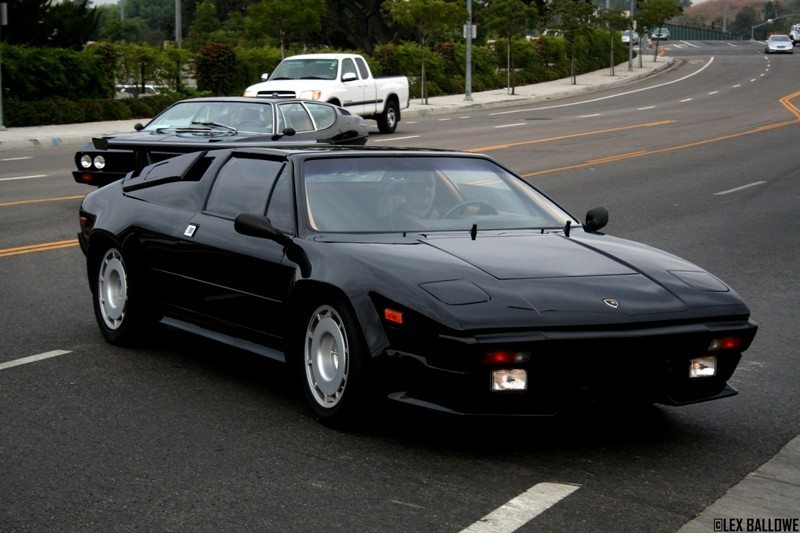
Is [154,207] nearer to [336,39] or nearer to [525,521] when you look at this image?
[525,521]

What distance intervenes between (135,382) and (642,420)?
9.19 ft

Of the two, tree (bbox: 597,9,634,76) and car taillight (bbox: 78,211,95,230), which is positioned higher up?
tree (bbox: 597,9,634,76)

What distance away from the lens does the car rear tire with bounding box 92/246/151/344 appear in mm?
7957

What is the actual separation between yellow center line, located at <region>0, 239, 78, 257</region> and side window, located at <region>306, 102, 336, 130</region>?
490 cm

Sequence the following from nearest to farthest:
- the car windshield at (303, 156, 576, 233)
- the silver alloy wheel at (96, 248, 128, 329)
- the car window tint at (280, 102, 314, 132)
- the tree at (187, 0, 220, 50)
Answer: the car windshield at (303, 156, 576, 233) < the silver alloy wheel at (96, 248, 128, 329) < the car window tint at (280, 102, 314, 132) < the tree at (187, 0, 220, 50)

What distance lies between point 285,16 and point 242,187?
39236 millimetres

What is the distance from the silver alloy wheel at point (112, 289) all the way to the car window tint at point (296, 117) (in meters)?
7.73

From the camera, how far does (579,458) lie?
578 cm

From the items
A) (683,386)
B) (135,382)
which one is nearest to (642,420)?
(683,386)

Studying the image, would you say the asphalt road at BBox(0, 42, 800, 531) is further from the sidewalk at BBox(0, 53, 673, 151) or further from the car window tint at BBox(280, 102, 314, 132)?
the sidewalk at BBox(0, 53, 673, 151)

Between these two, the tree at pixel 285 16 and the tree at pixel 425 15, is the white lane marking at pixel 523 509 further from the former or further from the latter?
the tree at pixel 285 16

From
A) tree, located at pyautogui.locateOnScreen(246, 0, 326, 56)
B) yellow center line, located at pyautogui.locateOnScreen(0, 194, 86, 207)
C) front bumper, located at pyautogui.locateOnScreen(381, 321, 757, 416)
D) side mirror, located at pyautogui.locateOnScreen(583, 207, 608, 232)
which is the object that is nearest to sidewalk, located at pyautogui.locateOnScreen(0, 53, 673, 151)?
tree, located at pyautogui.locateOnScreen(246, 0, 326, 56)

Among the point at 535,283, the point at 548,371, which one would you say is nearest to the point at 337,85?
the point at 535,283

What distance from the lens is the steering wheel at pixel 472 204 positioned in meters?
7.09
